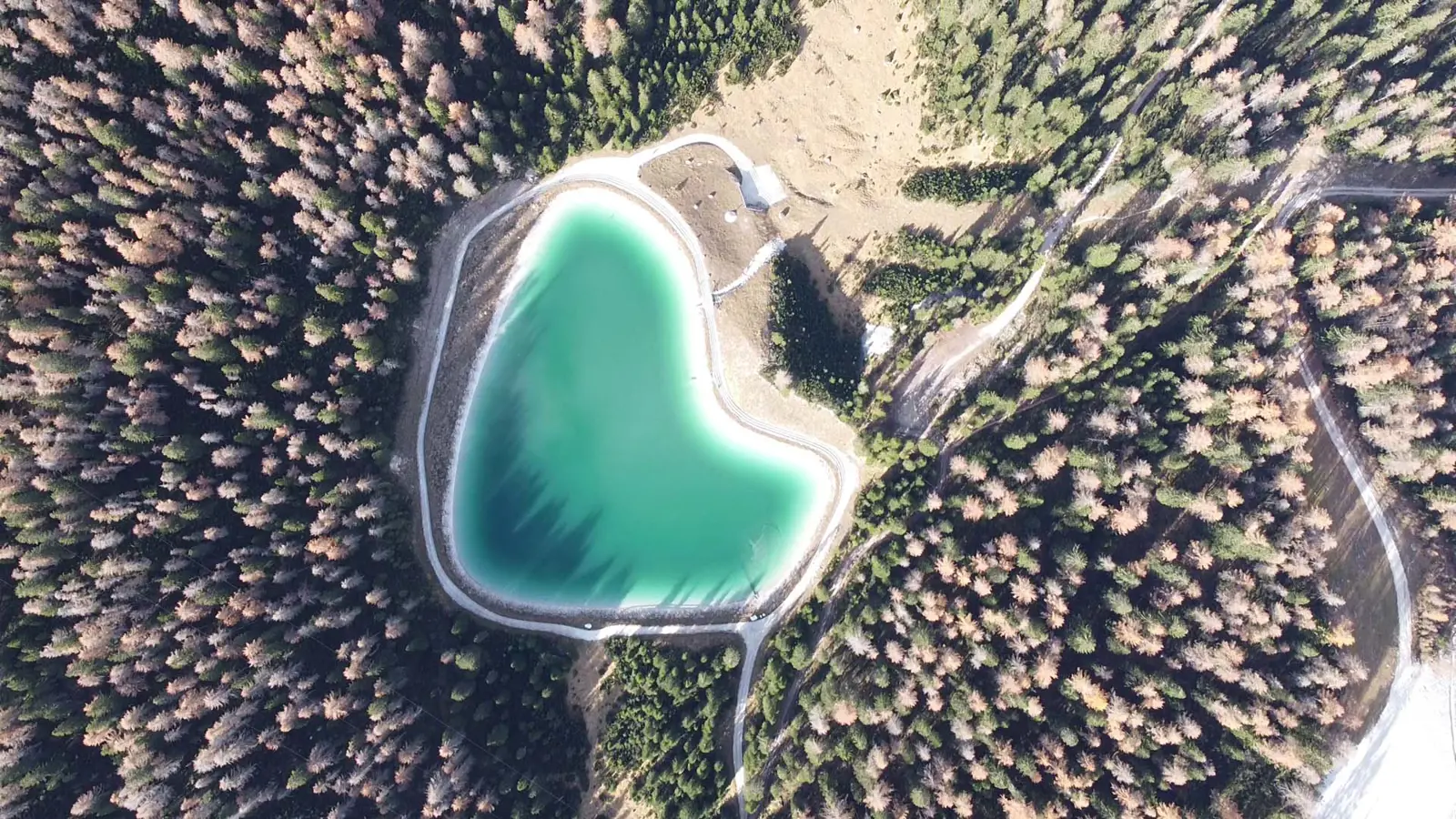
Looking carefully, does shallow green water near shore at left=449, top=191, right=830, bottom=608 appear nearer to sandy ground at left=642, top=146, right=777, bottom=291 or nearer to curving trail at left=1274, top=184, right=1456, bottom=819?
sandy ground at left=642, top=146, right=777, bottom=291

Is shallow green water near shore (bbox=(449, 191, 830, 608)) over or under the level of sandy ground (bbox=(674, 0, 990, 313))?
under

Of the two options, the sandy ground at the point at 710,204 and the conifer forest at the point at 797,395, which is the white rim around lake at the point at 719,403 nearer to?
the sandy ground at the point at 710,204

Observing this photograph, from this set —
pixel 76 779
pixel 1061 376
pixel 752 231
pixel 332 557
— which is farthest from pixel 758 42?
pixel 76 779

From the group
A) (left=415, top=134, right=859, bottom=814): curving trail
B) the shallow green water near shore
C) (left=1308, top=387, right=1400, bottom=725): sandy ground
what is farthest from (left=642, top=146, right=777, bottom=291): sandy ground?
(left=1308, top=387, right=1400, bottom=725): sandy ground

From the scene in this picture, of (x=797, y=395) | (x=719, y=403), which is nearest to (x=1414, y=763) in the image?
(x=797, y=395)

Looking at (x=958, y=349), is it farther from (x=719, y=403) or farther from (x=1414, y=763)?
(x=1414, y=763)

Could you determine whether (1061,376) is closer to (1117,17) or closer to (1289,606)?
(1289,606)
